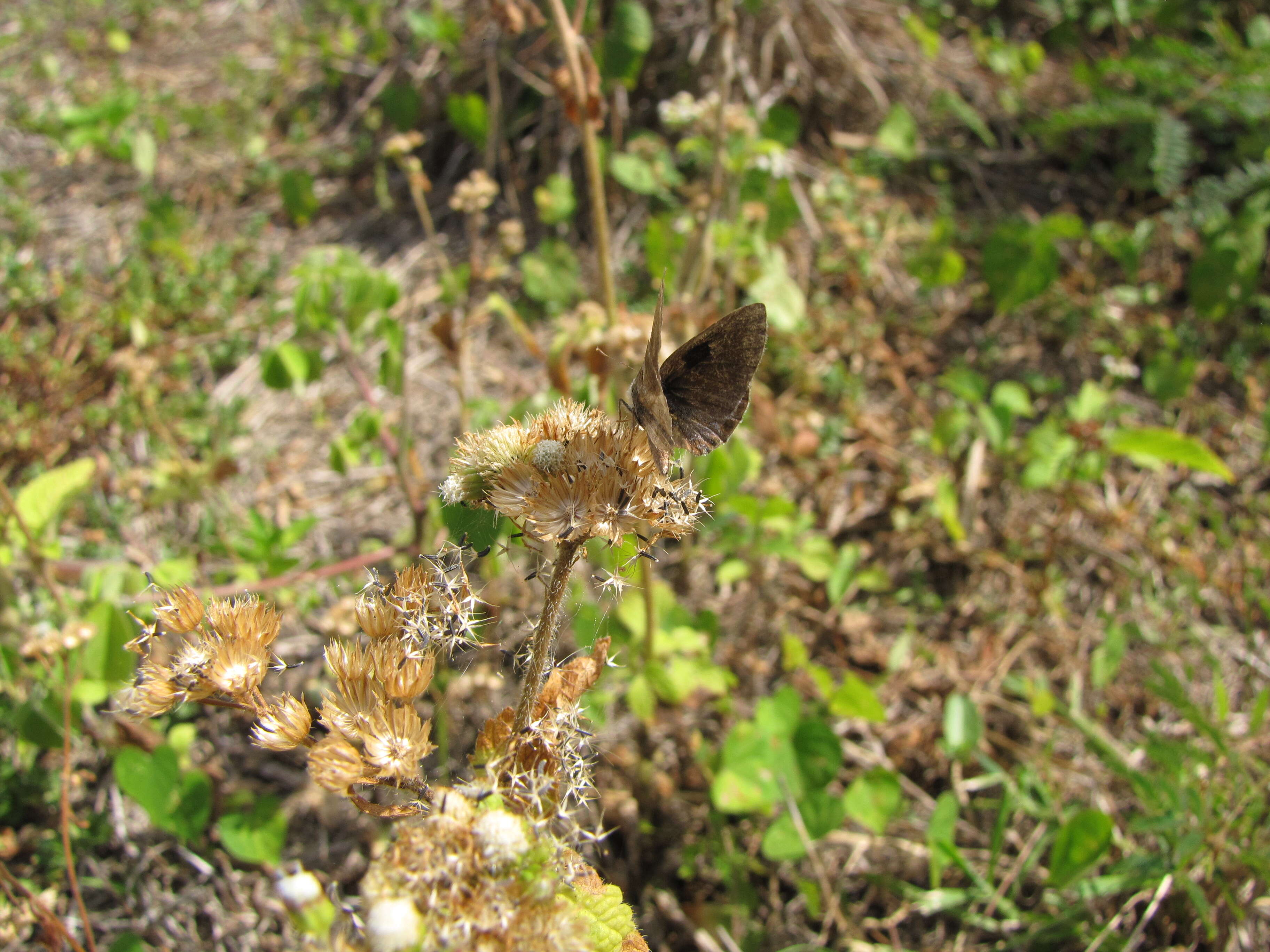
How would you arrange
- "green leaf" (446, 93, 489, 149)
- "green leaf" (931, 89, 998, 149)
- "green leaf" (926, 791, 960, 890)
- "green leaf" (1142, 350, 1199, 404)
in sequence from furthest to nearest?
"green leaf" (931, 89, 998, 149) → "green leaf" (446, 93, 489, 149) → "green leaf" (1142, 350, 1199, 404) → "green leaf" (926, 791, 960, 890)

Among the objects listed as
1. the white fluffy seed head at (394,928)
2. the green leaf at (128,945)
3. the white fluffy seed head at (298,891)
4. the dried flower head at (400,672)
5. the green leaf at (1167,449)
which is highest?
the white fluffy seed head at (298,891)

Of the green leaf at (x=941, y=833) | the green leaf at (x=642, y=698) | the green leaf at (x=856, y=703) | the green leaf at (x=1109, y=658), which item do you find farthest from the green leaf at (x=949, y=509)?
the green leaf at (x=642, y=698)

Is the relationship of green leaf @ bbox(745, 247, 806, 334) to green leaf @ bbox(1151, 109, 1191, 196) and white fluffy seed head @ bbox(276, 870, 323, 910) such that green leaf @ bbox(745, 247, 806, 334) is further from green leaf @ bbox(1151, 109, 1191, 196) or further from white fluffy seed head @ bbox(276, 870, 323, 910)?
white fluffy seed head @ bbox(276, 870, 323, 910)

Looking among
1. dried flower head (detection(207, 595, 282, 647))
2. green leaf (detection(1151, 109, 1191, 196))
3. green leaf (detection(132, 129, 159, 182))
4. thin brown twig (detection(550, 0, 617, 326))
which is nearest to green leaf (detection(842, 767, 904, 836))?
thin brown twig (detection(550, 0, 617, 326))

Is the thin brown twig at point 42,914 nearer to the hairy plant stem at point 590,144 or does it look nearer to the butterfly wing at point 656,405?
the butterfly wing at point 656,405

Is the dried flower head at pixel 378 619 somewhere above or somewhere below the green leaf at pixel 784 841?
above

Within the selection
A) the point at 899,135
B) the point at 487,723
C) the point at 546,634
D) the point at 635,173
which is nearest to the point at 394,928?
the point at 487,723

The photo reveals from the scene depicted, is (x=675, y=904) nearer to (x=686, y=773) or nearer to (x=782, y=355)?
(x=686, y=773)
